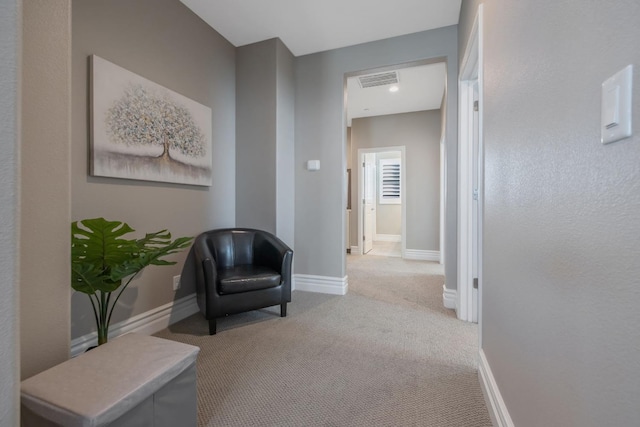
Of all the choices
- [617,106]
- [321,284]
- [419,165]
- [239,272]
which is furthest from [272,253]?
[419,165]

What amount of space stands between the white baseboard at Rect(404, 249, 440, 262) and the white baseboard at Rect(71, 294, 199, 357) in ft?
12.7

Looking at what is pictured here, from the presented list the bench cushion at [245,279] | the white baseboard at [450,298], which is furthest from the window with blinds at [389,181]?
the bench cushion at [245,279]

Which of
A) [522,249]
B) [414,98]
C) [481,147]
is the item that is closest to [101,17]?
[481,147]

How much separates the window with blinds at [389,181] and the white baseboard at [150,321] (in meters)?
5.95

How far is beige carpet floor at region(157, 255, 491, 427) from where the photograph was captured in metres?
1.34

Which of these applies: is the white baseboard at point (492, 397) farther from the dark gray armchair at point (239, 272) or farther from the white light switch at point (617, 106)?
the dark gray armchair at point (239, 272)

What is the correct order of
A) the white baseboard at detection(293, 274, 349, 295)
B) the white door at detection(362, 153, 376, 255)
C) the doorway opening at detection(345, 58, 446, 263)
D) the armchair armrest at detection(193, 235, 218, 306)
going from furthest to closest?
the white door at detection(362, 153, 376, 255), the doorway opening at detection(345, 58, 446, 263), the white baseboard at detection(293, 274, 349, 295), the armchair armrest at detection(193, 235, 218, 306)

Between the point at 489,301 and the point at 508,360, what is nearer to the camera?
the point at 508,360

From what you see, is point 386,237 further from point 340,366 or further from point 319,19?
point 340,366

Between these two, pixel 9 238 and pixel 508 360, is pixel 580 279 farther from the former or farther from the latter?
pixel 9 238

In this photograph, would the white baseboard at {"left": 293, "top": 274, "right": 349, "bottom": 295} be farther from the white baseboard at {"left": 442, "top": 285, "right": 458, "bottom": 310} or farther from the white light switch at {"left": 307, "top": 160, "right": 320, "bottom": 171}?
the white light switch at {"left": 307, "top": 160, "right": 320, "bottom": 171}

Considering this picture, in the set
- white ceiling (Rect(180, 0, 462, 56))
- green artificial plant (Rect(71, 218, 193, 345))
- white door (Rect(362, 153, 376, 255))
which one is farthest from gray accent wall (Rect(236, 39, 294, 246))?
white door (Rect(362, 153, 376, 255))

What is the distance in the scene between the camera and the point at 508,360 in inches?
44.1

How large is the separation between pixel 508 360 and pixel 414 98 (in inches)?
165
